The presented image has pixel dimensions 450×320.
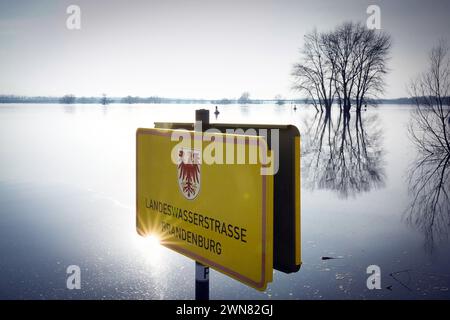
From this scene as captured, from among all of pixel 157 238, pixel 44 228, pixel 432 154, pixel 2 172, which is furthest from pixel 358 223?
pixel 432 154

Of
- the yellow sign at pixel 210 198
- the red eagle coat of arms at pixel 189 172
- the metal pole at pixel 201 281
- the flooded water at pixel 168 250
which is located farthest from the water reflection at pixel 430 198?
the red eagle coat of arms at pixel 189 172

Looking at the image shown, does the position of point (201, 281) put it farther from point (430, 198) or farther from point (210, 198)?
point (430, 198)

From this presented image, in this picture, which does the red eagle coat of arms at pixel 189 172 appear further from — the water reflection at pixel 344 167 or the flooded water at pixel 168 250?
the water reflection at pixel 344 167

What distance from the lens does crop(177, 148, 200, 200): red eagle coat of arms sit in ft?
6.91

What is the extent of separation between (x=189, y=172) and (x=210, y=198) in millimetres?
217

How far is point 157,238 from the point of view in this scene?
254 centimetres

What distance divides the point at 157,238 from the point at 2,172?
2046cm

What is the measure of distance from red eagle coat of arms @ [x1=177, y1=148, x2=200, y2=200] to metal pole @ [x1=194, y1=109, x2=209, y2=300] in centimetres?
23

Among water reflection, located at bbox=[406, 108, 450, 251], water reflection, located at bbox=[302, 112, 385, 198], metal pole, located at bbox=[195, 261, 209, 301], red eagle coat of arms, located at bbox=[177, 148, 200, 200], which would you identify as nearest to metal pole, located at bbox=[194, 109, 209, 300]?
metal pole, located at bbox=[195, 261, 209, 301]

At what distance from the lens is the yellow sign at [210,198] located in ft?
5.71

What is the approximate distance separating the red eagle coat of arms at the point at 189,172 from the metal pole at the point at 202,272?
235 millimetres

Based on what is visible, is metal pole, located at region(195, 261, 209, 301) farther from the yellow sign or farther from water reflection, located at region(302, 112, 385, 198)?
water reflection, located at region(302, 112, 385, 198)

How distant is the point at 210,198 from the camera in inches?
80.0

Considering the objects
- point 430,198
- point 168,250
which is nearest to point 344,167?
point 430,198
